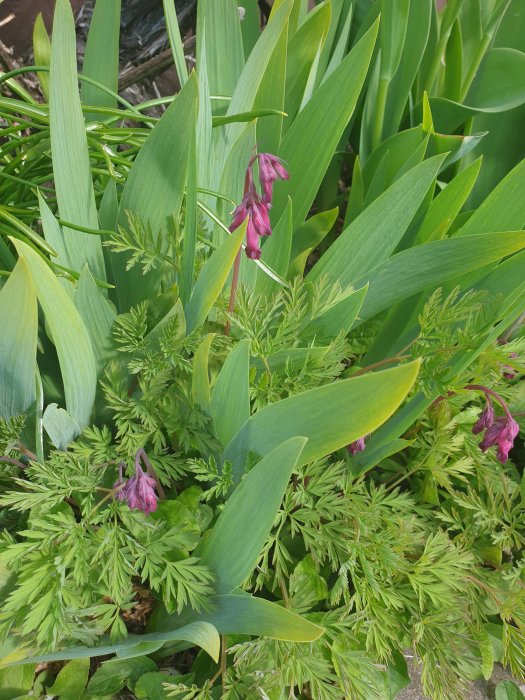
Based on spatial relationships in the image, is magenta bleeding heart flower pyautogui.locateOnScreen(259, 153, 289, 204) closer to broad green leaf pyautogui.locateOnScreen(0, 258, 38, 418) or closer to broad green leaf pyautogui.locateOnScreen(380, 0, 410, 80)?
broad green leaf pyautogui.locateOnScreen(0, 258, 38, 418)

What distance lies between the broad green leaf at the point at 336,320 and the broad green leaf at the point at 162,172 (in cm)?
20

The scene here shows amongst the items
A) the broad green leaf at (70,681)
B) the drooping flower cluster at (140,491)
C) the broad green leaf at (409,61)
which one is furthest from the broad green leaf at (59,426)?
the broad green leaf at (409,61)

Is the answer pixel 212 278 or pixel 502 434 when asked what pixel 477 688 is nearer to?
pixel 502 434

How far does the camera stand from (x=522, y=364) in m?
0.80

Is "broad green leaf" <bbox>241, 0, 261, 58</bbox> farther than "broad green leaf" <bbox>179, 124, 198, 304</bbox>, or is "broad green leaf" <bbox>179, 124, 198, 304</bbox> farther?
"broad green leaf" <bbox>241, 0, 261, 58</bbox>

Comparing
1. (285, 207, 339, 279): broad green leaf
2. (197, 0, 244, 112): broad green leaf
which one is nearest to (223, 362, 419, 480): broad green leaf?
(285, 207, 339, 279): broad green leaf

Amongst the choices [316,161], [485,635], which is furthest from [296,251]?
[485,635]

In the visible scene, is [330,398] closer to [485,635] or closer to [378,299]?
[378,299]

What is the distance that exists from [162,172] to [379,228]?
276mm

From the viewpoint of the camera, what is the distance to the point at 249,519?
601mm

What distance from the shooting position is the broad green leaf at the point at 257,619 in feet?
1.86

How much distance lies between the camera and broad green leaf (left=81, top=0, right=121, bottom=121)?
3.25 ft

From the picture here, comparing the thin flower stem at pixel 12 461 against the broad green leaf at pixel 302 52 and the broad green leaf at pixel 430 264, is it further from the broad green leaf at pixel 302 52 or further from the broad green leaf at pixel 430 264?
the broad green leaf at pixel 302 52

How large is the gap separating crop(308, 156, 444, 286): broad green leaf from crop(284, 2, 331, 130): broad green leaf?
263 millimetres
